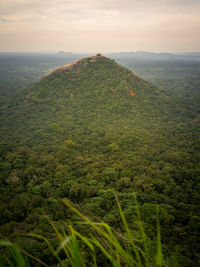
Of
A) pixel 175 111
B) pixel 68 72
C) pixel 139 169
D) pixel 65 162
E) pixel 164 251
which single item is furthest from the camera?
pixel 68 72

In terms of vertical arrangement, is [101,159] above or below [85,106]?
below

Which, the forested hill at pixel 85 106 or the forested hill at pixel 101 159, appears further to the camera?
the forested hill at pixel 85 106

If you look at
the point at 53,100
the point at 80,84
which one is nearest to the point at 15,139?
the point at 53,100

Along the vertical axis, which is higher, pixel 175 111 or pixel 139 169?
pixel 175 111

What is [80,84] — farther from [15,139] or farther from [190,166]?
[190,166]

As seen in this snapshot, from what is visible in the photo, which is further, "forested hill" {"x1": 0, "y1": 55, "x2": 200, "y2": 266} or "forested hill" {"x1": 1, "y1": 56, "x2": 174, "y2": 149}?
"forested hill" {"x1": 1, "y1": 56, "x2": 174, "y2": 149}

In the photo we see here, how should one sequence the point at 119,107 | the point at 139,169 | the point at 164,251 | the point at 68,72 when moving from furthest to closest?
the point at 68,72 < the point at 119,107 < the point at 139,169 < the point at 164,251

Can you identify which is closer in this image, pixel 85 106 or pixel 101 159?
pixel 101 159

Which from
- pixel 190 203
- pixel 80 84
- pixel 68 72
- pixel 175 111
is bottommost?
pixel 190 203
